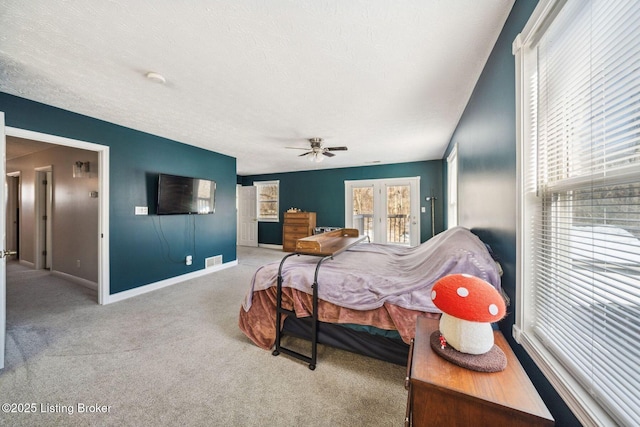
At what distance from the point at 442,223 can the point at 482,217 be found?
359 cm

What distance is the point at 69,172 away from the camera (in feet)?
13.0

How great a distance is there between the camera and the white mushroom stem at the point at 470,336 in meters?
0.94

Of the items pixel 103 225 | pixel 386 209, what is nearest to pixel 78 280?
pixel 103 225

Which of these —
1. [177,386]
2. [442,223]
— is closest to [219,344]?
[177,386]

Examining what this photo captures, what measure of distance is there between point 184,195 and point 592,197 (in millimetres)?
4542

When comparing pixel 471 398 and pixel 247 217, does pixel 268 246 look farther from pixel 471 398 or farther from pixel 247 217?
pixel 471 398

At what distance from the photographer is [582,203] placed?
86cm

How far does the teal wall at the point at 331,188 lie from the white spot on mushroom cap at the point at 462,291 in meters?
4.86

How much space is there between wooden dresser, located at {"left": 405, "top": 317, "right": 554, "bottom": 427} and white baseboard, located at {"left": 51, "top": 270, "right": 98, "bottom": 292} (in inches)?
187

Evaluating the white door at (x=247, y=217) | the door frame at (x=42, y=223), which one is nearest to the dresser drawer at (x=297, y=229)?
the white door at (x=247, y=217)

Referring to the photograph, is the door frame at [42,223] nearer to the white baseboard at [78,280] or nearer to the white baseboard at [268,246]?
the white baseboard at [78,280]

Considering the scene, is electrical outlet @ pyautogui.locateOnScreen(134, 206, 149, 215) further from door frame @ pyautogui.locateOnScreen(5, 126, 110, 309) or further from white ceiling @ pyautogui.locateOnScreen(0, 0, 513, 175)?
white ceiling @ pyautogui.locateOnScreen(0, 0, 513, 175)

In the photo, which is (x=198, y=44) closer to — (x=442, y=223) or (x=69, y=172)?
(x=69, y=172)

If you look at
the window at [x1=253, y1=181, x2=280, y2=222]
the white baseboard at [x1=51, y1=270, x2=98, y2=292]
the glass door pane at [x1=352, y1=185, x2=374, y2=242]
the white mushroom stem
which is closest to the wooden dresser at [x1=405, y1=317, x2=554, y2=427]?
the white mushroom stem
